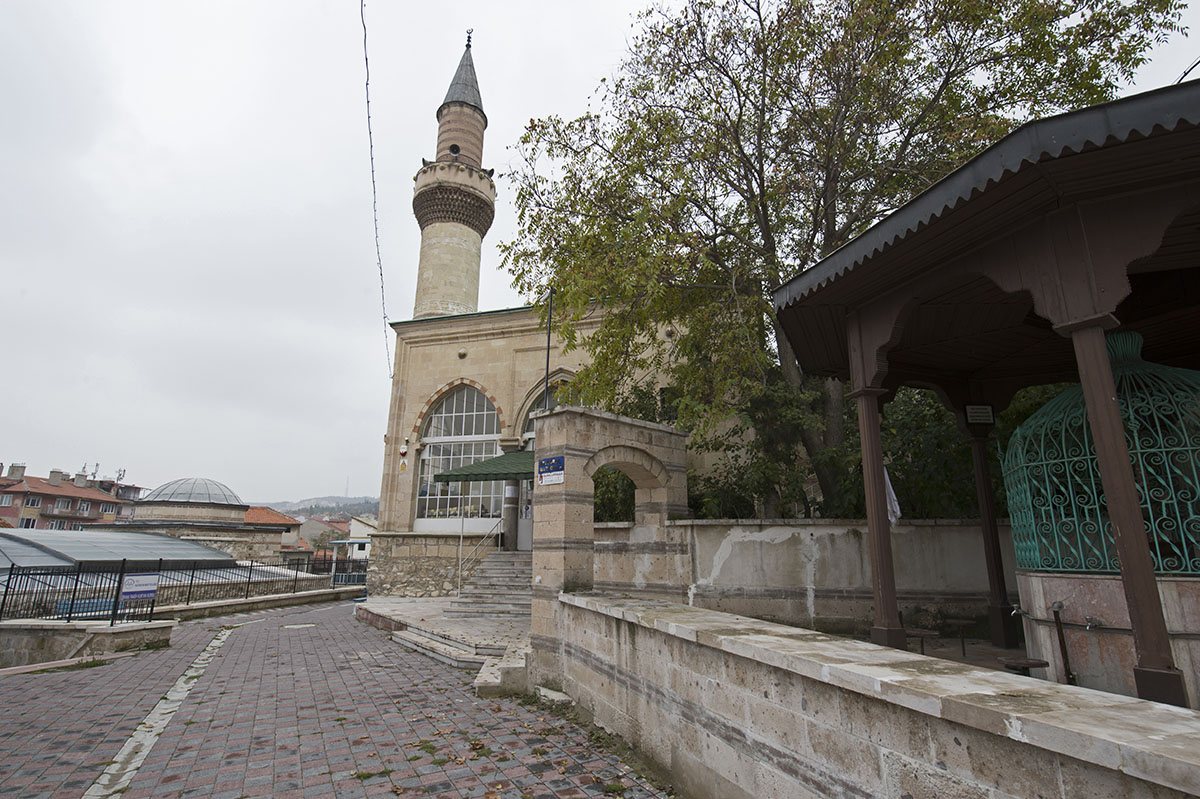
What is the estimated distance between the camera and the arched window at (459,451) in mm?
18203

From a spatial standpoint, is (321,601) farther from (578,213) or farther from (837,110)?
(837,110)

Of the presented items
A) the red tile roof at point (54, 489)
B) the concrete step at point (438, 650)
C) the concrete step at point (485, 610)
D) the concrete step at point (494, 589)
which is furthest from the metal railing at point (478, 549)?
the red tile roof at point (54, 489)

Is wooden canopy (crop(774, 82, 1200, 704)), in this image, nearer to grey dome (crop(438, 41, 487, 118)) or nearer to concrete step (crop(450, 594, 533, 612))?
concrete step (crop(450, 594, 533, 612))

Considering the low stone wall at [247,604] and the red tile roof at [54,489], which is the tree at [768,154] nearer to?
the low stone wall at [247,604]

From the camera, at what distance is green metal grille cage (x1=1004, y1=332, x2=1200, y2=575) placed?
12.6 feet

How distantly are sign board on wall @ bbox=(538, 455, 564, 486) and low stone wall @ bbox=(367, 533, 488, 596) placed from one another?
10.7m

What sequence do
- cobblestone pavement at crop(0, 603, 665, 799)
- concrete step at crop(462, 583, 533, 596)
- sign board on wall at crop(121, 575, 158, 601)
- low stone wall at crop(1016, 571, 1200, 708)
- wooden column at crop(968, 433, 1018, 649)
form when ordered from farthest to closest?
concrete step at crop(462, 583, 533, 596) < sign board on wall at crop(121, 575, 158, 601) < wooden column at crop(968, 433, 1018, 649) < cobblestone pavement at crop(0, 603, 665, 799) < low stone wall at crop(1016, 571, 1200, 708)

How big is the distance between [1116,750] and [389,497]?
1912cm

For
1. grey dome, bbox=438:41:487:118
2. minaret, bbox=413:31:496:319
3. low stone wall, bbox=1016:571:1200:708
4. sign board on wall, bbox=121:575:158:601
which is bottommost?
sign board on wall, bbox=121:575:158:601

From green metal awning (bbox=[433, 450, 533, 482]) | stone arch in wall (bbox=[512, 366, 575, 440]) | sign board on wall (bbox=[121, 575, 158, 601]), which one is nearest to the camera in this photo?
sign board on wall (bbox=[121, 575, 158, 601])

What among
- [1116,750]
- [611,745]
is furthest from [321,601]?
[1116,750]

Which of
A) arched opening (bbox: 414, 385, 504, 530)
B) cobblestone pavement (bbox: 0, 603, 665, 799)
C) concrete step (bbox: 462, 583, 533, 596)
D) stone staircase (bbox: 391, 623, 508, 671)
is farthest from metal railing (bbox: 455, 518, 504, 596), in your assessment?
cobblestone pavement (bbox: 0, 603, 665, 799)

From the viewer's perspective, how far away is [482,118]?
2559 cm

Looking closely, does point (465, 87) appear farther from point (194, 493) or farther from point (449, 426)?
point (194, 493)
